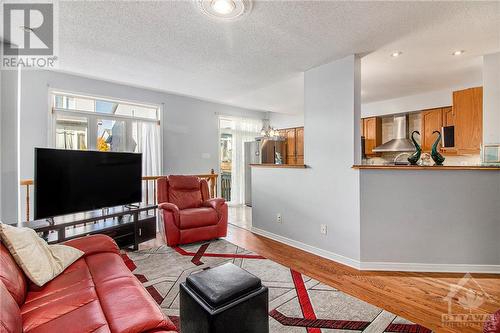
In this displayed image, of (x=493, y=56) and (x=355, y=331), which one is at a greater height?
(x=493, y=56)

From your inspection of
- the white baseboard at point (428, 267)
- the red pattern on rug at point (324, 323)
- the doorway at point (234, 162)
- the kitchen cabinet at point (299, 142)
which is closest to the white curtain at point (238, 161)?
the doorway at point (234, 162)

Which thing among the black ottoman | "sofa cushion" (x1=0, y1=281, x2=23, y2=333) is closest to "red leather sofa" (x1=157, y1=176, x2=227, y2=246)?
the black ottoman

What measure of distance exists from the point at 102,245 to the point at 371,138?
555 centimetres

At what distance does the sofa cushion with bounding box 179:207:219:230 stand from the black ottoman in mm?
1923

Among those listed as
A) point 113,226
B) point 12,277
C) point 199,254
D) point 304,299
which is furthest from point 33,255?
point 304,299

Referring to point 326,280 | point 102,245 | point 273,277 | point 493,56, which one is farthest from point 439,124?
point 102,245

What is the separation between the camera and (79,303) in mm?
1295

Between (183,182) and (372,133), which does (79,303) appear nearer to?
(183,182)

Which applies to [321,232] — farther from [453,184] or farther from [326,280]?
[453,184]

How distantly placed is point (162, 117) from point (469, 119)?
206 inches

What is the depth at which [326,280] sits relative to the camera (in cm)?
250

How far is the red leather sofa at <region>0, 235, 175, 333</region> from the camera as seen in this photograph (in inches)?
42.1

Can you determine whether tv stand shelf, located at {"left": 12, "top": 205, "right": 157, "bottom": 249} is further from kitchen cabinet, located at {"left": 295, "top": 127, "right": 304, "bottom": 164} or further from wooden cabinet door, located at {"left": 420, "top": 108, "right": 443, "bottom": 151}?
wooden cabinet door, located at {"left": 420, "top": 108, "right": 443, "bottom": 151}

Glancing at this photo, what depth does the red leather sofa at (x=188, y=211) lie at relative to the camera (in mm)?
3420
